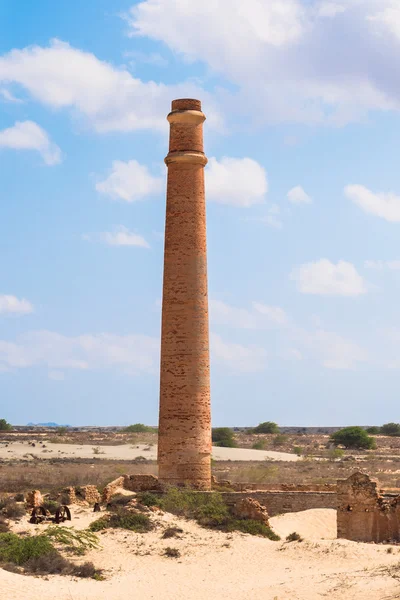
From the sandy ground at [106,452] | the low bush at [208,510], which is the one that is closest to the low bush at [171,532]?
the low bush at [208,510]

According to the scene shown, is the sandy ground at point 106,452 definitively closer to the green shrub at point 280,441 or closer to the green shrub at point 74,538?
the green shrub at point 280,441

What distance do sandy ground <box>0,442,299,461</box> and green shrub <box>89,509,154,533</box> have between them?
39.3 metres

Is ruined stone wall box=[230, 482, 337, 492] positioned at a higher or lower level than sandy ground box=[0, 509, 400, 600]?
higher

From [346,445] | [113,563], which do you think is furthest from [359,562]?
[346,445]

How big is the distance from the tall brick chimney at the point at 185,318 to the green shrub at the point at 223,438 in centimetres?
5218

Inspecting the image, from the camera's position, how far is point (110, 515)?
91.3ft

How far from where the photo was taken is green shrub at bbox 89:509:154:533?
26984mm

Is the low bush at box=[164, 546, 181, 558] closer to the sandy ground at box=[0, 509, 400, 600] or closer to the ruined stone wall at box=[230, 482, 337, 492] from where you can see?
the sandy ground at box=[0, 509, 400, 600]

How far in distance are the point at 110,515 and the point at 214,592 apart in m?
6.55

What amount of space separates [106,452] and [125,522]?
1870 inches

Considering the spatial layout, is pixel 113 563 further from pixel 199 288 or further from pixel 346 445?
pixel 346 445

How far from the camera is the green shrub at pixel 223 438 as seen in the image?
271ft

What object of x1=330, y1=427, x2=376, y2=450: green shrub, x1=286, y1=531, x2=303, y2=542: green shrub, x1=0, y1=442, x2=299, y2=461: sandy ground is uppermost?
x1=330, y1=427, x2=376, y2=450: green shrub

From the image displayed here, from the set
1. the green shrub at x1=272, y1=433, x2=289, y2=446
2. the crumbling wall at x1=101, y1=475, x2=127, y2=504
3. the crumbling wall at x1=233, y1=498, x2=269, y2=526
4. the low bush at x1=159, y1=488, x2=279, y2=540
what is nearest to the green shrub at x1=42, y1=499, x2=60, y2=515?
the crumbling wall at x1=101, y1=475, x2=127, y2=504
